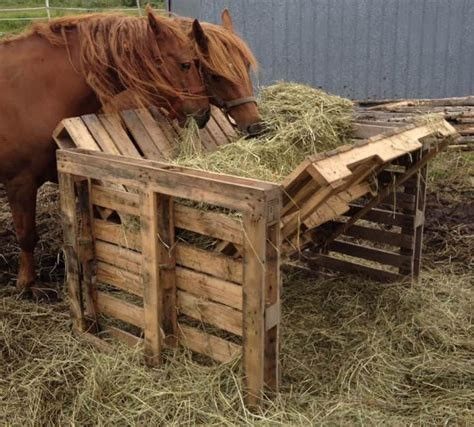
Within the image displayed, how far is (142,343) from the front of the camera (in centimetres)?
315

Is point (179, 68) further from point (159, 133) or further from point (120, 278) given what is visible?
point (120, 278)

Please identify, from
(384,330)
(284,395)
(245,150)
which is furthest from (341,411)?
(245,150)

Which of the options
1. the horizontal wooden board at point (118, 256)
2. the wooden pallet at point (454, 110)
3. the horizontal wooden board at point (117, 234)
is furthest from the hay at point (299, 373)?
the wooden pallet at point (454, 110)

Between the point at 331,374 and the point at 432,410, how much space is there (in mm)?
553

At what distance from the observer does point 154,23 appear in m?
3.58

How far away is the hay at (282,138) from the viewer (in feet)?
9.93

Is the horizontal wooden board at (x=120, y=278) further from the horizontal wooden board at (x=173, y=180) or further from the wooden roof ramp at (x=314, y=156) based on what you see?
the horizontal wooden board at (x=173, y=180)

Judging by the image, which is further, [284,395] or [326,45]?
[326,45]

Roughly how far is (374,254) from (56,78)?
251cm

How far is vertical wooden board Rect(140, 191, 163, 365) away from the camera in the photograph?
2.86 metres

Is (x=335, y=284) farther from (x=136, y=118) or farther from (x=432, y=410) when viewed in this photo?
(x=136, y=118)

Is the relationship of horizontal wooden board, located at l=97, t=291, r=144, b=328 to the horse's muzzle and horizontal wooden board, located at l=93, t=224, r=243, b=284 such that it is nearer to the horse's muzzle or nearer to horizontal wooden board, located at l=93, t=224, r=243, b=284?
horizontal wooden board, located at l=93, t=224, r=243, b=284

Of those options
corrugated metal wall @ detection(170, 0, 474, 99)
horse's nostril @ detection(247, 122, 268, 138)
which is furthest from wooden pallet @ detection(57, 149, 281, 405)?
corrugated metal wall @ detection(170, 0, 474, 99)

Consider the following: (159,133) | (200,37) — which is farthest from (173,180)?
(200,37)
